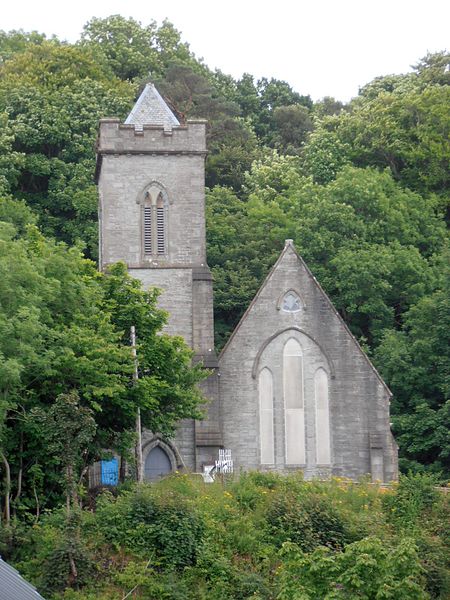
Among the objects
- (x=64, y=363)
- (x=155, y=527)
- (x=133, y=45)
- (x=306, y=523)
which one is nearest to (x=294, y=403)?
(x=64, y=363)

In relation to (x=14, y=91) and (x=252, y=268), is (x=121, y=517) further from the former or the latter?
(x=14, y=91)

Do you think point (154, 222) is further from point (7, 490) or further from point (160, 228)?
point (7, 490)

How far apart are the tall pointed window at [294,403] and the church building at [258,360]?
3 cm

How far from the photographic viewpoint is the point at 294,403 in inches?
2140

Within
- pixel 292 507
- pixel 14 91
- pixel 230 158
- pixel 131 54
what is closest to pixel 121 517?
pixel 292 507

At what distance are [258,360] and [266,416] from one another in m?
1.75

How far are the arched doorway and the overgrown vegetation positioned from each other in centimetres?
863

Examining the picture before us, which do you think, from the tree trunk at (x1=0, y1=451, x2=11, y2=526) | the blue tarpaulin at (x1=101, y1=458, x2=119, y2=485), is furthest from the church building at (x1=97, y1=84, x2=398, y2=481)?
the tree trunk at (x1=0, y1=451, x2=11, y2=526)

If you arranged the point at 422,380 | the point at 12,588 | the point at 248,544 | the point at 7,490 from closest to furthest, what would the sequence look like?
the point at 12,588 → the point at 248,544 → the point at 7,490 → the point at 422,380

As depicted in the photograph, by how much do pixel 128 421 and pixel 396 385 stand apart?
14340mm

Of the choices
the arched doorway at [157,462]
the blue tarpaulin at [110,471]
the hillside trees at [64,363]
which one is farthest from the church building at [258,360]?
the hillside trees at [64,363]

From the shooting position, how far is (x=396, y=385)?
58.0m

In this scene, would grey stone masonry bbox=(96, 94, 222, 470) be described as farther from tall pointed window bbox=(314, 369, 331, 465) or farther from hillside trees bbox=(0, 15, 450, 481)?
tall pointed window bbox=(314, 369, 331, 465)

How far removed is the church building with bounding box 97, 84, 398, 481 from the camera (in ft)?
175
